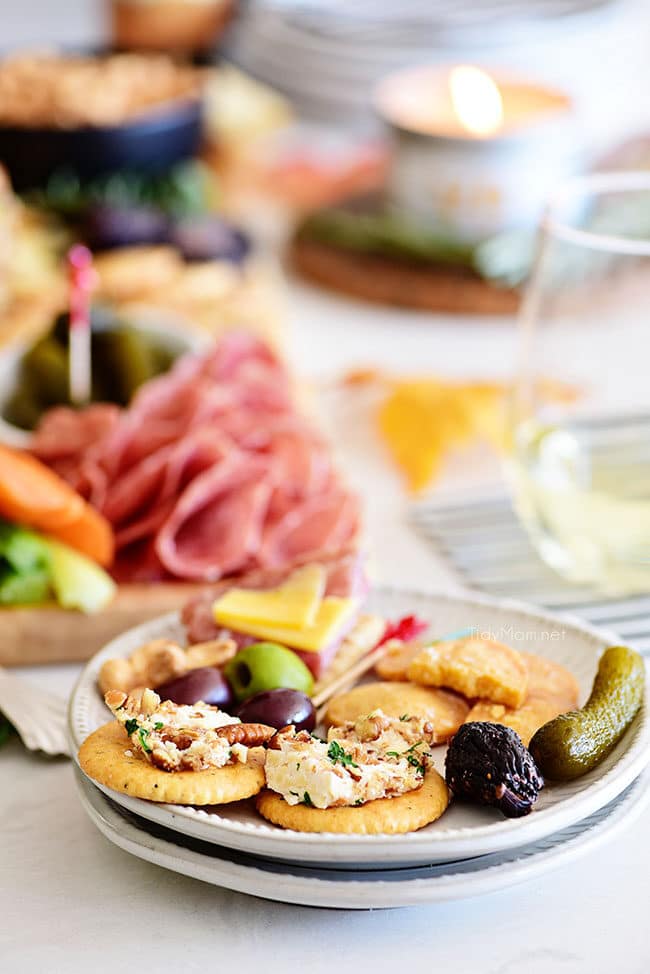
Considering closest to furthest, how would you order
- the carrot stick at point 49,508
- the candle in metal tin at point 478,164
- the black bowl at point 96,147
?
the carrot stick at point 49,508 < the candle in metal tin at point 478,164 < the black bowl at point 96,147

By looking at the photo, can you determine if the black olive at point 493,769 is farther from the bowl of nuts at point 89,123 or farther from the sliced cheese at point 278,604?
the bowl of nuts at point 89,123

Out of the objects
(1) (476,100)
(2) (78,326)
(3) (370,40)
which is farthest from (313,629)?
(3) (370,40)

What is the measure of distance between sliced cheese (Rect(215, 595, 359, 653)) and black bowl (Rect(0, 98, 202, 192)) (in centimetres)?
124

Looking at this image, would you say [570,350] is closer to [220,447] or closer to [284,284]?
[220,447]

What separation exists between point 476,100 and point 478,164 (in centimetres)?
17

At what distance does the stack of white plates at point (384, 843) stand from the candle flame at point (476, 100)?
1.21 m

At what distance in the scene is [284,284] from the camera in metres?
1.84

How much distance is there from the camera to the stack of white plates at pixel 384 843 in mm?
604

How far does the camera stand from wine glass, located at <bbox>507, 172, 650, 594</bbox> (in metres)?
0.96

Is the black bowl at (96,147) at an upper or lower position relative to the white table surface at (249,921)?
lower

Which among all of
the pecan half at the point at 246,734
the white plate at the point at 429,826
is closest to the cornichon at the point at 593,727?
the white plate at the point at 429,826

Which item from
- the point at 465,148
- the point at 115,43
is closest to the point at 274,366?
the point at 465,148

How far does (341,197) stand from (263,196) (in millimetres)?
189

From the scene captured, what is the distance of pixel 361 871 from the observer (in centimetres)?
64
